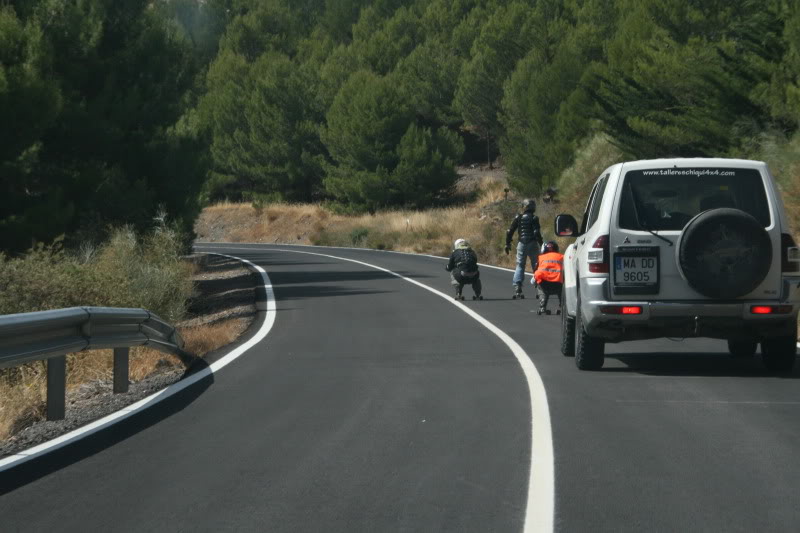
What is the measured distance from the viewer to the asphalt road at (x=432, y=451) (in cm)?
622

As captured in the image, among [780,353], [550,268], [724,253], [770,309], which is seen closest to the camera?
[724,253]

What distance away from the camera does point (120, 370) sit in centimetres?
1093

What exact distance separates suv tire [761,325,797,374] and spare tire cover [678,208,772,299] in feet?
3.40

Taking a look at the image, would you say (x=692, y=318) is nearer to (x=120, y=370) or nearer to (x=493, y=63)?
(x=120, y=370)

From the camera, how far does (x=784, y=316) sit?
11.0 meters

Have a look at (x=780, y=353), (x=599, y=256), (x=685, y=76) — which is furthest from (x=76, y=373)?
(x=685, y=76)

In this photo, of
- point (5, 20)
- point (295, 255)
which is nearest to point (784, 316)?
point (5, 20)

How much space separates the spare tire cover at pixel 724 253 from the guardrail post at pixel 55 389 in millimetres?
5595

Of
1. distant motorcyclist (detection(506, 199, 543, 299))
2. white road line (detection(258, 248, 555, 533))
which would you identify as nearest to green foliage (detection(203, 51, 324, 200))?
distant motorcyclist (detection(506, 199, 543, 299))

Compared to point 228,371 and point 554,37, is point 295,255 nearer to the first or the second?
point 554,37

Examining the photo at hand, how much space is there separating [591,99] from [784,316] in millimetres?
39038

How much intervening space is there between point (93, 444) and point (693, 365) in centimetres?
679

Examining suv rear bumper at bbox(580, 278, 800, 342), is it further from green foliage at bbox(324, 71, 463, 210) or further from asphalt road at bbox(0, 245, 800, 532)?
green foliage at bbox(324, 71, 463, 210)

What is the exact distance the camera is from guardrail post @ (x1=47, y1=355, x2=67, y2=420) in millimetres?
9312
